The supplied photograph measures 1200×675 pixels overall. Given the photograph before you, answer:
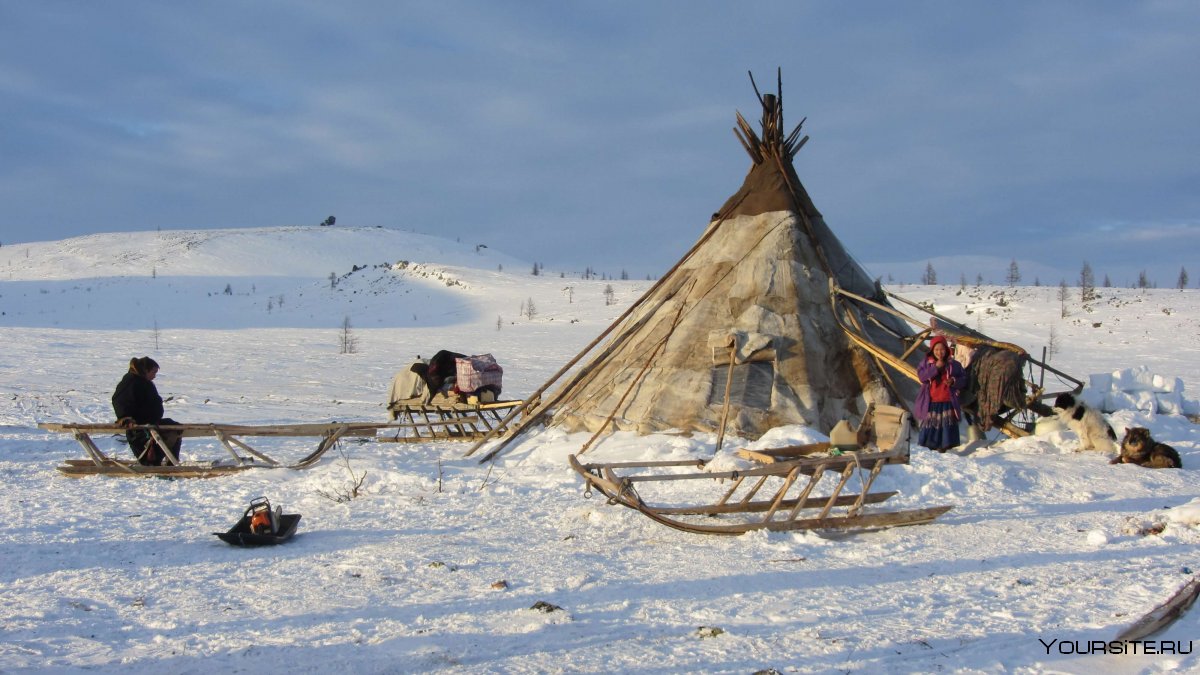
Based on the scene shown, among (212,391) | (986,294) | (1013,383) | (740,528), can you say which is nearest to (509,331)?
(212,391)

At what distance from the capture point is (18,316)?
4562 cm

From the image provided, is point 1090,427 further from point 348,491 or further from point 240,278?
point 240,278

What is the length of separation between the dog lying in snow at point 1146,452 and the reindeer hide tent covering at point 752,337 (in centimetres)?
235

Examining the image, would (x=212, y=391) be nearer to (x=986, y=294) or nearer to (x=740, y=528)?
(x=740, y=528)

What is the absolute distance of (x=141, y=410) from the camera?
383 inches

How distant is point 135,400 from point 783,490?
704 centimetres

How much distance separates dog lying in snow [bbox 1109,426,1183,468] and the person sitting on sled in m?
9.63

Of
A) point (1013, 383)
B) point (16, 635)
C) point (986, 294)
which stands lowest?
point (16, 635)

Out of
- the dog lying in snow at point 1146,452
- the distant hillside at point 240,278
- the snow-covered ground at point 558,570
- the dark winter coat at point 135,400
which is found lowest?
the snow-covered ground at point 558,570

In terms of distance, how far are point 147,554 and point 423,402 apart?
6.04 metres

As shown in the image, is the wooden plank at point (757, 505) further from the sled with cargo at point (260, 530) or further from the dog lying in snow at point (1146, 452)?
the dog lying in snow at point (1146, 452)

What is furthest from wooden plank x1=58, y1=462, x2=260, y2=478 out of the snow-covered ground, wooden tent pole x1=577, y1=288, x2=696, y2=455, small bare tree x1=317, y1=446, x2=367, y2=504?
wooden tent pole x1=577, y1=288, x2=696, y2=455

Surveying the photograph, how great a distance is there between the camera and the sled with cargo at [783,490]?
6406 millimetres

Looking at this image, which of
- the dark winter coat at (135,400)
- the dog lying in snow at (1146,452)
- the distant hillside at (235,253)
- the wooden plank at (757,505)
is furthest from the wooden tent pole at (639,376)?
the distant hillside at (235,253)
